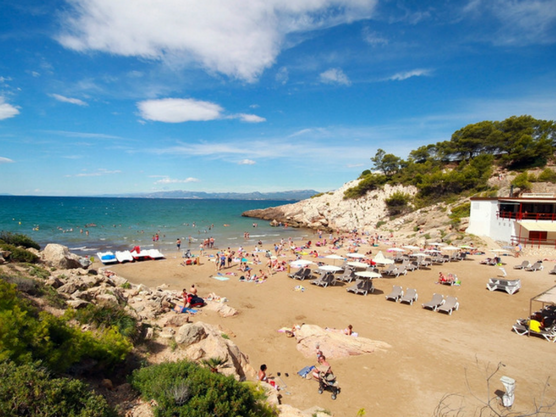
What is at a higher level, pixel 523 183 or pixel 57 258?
pixel 523 183

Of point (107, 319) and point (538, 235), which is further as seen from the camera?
point (538, 235)

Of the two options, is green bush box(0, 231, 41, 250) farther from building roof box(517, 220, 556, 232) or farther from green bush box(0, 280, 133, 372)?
building roof box(517, 220, 556, 232)

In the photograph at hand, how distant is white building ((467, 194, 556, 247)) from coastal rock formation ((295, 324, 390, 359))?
23.2 m

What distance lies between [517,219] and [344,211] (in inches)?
1158

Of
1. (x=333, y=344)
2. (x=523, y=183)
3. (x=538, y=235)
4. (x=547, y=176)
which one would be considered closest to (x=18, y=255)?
(x=333, y=344)

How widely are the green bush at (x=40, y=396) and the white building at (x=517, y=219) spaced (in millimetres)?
30805

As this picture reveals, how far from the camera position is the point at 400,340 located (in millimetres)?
10023

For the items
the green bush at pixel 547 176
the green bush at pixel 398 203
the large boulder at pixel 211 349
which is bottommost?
the large boulder at pixel 211 349

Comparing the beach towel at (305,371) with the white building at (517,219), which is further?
the white building at (517,219)

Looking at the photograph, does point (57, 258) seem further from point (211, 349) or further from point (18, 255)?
point (211, 349)

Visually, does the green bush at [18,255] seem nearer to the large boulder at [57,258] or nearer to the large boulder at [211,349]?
the large boulder at [57,258]

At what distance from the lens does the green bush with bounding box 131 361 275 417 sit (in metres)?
4.16

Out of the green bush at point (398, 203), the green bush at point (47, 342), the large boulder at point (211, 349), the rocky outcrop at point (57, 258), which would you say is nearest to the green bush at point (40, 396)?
the green bush at point (47, 342)

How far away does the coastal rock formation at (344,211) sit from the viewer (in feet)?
166
